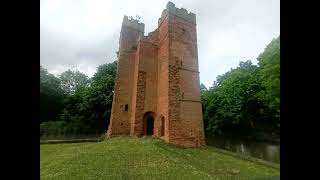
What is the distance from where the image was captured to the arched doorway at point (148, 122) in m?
21.3

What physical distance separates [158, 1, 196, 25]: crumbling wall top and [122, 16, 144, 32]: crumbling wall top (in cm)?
356

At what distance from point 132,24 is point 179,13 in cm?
566

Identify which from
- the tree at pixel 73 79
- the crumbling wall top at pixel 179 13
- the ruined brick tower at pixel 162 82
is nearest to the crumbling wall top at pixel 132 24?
the ruined brick tower at pixel 162 82

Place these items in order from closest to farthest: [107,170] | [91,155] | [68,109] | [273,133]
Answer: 1. [107,170]
2. [91,155]
3. [273,133]
4. [68,109]

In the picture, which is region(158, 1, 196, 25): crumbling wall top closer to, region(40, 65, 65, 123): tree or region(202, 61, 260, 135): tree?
region(202, 61, 260, 135): tree

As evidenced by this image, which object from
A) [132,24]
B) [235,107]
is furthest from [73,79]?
[235,107]

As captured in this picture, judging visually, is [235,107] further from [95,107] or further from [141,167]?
[141,167]

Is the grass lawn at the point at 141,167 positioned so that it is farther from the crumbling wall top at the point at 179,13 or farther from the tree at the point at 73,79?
the tree at the point at 73,79
